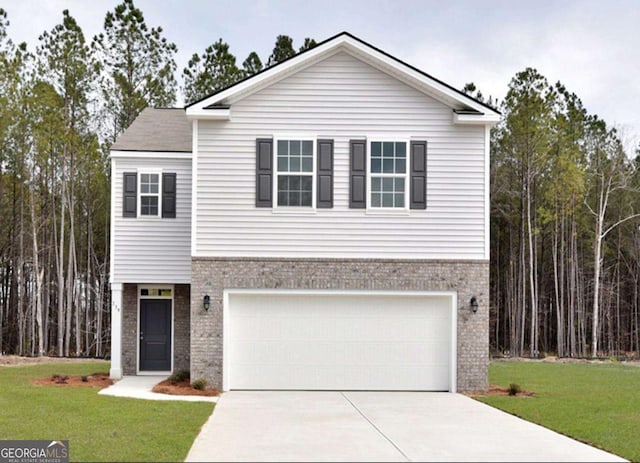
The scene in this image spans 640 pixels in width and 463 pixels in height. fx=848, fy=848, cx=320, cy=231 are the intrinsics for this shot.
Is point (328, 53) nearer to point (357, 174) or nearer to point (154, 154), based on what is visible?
point (357, 174)

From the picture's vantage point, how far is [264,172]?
16906mm

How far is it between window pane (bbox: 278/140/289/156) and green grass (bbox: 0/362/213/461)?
209 inches

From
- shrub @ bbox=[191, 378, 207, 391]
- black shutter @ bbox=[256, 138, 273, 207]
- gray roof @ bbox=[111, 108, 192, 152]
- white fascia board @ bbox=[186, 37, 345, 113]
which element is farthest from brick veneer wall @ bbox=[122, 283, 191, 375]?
white fascia board @ bbox=[186, 37, 345, 113]

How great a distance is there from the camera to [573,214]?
105ft

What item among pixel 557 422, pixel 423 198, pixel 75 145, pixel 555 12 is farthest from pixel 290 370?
pixel 75 145

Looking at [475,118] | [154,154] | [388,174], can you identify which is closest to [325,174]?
[388,174]

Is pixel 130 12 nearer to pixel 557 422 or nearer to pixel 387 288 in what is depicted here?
pixel 387 288

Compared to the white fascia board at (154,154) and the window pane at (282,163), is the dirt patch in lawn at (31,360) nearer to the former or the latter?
the white fascia board at (154,154)

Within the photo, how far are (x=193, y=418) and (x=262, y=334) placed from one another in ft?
15.3

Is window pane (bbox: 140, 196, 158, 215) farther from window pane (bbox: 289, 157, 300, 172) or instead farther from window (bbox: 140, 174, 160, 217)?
window pane (bbox: 289, 157, 300, 172)

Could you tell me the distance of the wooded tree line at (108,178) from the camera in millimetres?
28062

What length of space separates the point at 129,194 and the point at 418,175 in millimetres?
6681

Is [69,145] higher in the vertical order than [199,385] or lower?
higher

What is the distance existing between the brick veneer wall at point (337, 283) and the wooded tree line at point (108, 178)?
1242 cm
